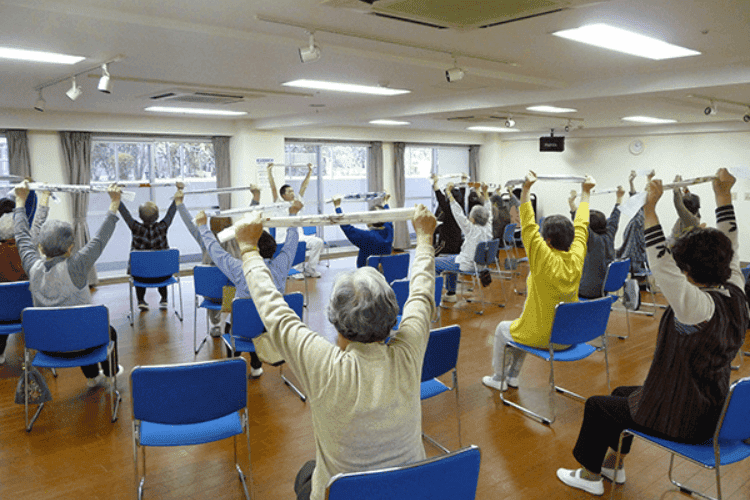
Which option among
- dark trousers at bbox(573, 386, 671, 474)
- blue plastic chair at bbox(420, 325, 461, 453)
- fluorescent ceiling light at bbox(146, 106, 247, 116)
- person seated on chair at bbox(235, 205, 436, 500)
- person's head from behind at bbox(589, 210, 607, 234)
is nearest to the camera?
person seated on chair at bbox(235, 205, 436, 500)

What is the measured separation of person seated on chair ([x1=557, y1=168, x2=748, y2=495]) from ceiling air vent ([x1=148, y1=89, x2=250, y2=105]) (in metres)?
5.55

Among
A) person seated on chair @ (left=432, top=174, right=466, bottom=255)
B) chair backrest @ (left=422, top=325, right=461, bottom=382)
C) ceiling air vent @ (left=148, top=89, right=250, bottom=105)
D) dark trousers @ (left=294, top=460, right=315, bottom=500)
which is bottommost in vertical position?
dark trousers @ (left=294, top=460, right=315, bottom=500)

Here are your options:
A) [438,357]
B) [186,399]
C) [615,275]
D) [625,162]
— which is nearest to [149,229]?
[186,399]

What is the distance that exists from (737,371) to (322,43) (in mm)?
4626

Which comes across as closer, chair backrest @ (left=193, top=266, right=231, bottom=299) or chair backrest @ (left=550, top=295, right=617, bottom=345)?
chair backrest @ (left=550, top=295, right=617, bottom=345)

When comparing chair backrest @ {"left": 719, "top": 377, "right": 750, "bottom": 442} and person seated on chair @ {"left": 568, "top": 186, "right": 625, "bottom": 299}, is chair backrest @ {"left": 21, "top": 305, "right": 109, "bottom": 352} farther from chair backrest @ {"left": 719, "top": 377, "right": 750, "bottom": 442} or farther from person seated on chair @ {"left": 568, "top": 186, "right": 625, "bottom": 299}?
person seated on chair @ {"left": 568, "top": 186, "right": 625, "bottom": 299}

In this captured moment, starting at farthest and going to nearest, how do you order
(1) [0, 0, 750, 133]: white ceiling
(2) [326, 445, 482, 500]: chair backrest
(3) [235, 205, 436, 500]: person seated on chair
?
1. (1) [0, 0, 750, 133]: white ceiling
2. (3) [235, 205, 436, 500]: person seated on chair
3. (2) [326, 445, 482, 500]: chair backrest

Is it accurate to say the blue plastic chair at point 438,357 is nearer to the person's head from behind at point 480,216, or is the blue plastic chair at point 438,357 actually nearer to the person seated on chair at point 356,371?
the person seated on chair at point 356,371

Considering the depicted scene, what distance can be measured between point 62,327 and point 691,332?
3690 mm

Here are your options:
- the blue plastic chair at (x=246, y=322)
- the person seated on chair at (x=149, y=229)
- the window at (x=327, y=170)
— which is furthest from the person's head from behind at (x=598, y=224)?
the window at (x=327, y=170)

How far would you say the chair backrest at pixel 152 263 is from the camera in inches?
248

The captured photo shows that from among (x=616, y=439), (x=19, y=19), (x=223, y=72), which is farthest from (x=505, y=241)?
(x=19, y=19)

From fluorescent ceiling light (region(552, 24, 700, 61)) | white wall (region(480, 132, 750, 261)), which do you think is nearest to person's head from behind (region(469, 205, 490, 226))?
fluorescent ceiling light (region(552, 24, 700, 61))

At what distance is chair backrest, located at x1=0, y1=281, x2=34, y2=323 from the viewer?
4496 millimetres
